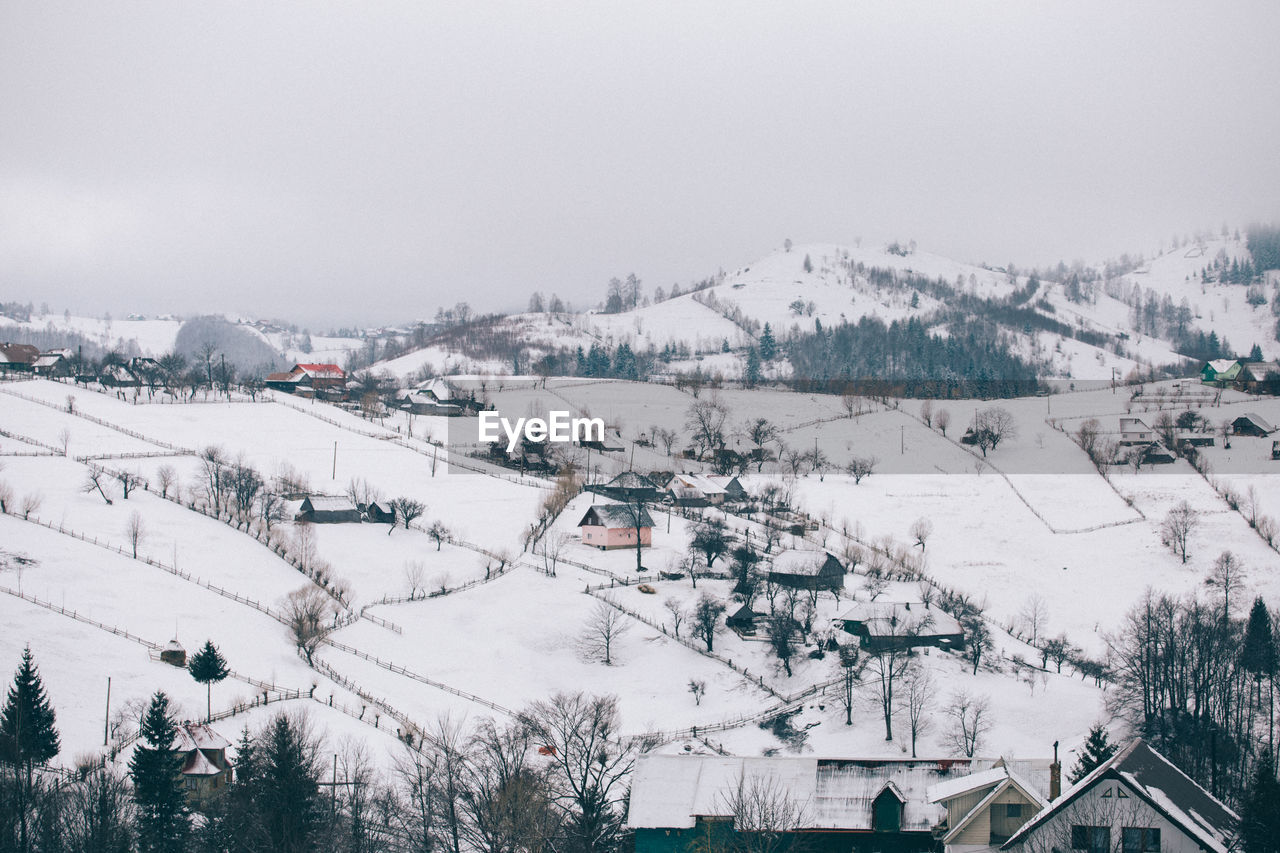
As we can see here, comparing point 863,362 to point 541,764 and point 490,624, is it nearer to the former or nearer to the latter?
point 490,624

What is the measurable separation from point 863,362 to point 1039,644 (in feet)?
371

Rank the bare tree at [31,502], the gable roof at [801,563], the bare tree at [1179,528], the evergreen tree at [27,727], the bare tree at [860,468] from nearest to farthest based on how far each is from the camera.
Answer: the evergreen tree at [27,727]
the gable roof at [801,563]
the bare tree at [31,502]
the bare tree at [1179,528]
the bare tree at [860,468]

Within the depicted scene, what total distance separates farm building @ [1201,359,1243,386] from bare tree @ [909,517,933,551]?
6487cm

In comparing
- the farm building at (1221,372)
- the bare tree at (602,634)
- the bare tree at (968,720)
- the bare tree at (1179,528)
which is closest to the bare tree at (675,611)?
the bare tree at (602,634)

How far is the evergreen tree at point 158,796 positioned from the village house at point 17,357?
298 feet

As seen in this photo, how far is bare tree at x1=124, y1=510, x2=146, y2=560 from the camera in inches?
2061

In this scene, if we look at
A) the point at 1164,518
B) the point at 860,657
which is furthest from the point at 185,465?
the point at 1164,518

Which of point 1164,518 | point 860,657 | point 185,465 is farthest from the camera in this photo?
point 185,465

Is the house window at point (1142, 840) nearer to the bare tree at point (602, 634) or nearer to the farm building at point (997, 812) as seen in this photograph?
the farm building at point (997, 812)

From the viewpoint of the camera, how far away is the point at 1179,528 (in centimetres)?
6166

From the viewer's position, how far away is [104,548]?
2019 inches

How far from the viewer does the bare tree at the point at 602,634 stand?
46500 millimetres

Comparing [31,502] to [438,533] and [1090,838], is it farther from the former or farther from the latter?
[1090,838]

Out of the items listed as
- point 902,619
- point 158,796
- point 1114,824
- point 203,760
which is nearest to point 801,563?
point 902,619
